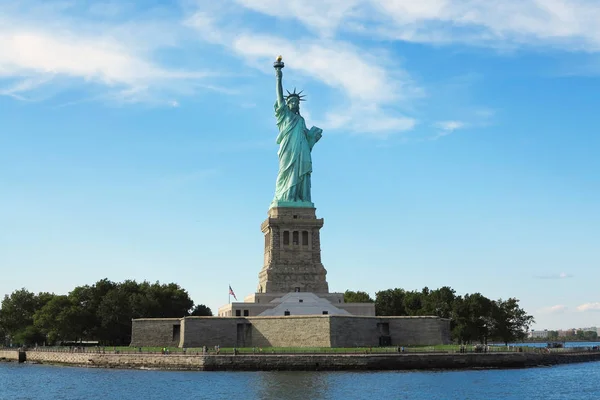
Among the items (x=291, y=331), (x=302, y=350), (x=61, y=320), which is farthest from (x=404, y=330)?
(x=61, y=320)

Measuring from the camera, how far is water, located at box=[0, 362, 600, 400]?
42844 millimetres

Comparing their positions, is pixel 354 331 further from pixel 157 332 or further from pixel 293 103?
pixel 293 103

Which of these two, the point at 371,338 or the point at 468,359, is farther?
the point at 371,338

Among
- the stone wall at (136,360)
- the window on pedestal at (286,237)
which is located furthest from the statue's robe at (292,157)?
the stone wall at (136,360)

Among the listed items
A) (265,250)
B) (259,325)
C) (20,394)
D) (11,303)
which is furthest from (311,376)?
(11,303)

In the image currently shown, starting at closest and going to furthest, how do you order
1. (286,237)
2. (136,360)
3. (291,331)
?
(136,360) → (291,331) → (286,237)

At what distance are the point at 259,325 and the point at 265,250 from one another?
1377 cm

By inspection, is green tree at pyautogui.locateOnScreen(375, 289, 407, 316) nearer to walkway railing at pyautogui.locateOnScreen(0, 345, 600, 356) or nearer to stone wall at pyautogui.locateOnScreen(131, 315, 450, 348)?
stone wall at pyautogui.locateOnScreen(131, 315, 450, 348)

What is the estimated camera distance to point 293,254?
240 ft

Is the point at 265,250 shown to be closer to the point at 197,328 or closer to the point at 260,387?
the point at 197,328

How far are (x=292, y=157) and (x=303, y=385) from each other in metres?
34.5

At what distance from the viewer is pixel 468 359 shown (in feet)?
190

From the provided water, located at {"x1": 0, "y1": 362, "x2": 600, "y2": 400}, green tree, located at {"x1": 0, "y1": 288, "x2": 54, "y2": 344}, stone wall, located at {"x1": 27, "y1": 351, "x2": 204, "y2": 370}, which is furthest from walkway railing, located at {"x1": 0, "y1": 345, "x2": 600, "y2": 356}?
green tree, located at {"x1": 0, "y1": 288, "x2": 54, "y2": 344}

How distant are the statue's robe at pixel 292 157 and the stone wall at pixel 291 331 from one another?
1610 centimetres
